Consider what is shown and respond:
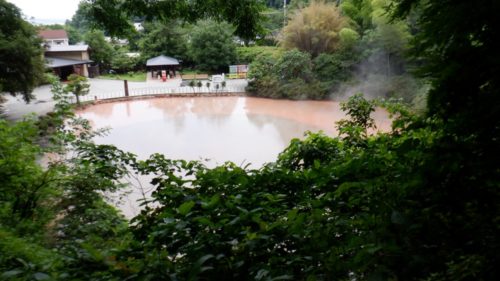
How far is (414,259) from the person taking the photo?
3.07 feet

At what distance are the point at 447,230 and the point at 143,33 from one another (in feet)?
78.4

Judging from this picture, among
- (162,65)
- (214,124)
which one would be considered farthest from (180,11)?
(162,65)

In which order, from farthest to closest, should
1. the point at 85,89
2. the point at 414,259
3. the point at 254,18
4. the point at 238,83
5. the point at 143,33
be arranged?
1. the point at 143,33
2. the point at 238,83
3. the point at 85,89
4. the point at 254,18
5. the point at 414,259

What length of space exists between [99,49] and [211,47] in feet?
22.2

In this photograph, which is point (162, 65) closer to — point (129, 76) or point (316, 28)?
point (129, 76)

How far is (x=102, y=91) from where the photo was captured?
1680 cm

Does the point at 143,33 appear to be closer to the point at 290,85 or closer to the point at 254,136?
the point at 290,85

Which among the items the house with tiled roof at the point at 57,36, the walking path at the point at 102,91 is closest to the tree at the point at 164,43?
the walking path at the point at 102,91

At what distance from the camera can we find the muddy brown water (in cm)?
888

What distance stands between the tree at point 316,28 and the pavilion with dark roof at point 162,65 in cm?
713

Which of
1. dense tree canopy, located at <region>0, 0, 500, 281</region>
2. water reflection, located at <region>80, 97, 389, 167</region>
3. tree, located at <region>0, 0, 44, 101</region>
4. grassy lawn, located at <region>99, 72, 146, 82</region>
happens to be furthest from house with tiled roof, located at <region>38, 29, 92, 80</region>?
dense tree canopy, located at <region>0, 0, 500, 281</region>

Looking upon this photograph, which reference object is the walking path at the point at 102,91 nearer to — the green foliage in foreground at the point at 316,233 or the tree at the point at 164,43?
the tree at the point at 164,43

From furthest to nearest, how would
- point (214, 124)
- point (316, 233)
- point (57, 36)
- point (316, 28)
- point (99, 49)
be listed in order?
point (57, 36) < point (99, 49) < point (316, 28) < point (214, 124) < point (316, 233)

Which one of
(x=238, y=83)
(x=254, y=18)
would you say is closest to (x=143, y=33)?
(x=238, y=83)
